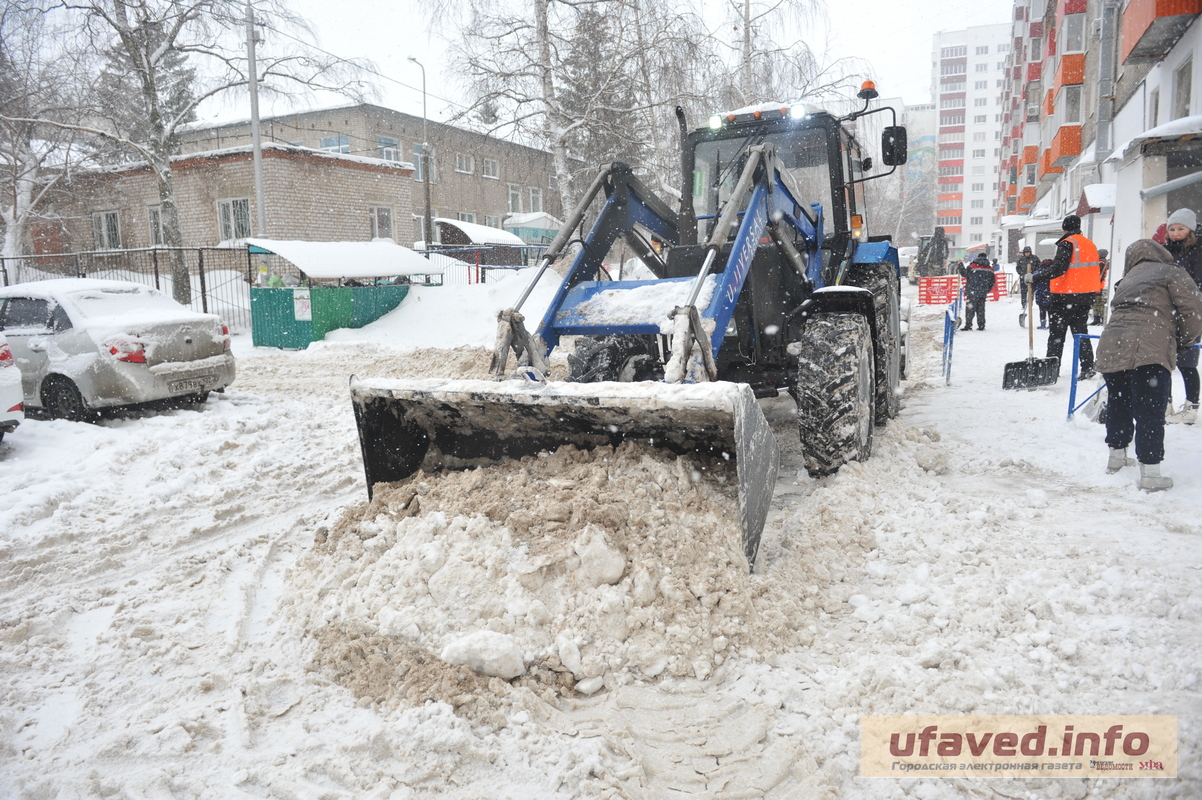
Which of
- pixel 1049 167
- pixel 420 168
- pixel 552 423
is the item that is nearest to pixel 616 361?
pixel 552 423

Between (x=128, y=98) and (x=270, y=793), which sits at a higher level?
(x=128, y=98)

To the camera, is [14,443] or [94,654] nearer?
[94,654]

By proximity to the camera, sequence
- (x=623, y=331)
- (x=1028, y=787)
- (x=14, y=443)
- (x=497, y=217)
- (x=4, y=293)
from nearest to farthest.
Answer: (x=1028, y=787) → (x=623, y=331) → (x=14, y=443) → (x=4, y=293) → (x=497, y=217)

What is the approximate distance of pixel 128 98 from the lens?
68.1 ft

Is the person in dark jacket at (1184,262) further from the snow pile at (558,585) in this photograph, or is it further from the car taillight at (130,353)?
the car taillight at (130,353)

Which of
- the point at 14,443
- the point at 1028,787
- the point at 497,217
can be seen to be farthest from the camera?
the point at 497,217

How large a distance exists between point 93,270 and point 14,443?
58.2 feet

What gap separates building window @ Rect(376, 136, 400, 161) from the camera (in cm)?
3353

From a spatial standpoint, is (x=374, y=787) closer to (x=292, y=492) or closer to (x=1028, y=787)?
(x=1028, y=787)

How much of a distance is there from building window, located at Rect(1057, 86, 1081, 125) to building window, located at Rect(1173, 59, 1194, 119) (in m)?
15.5

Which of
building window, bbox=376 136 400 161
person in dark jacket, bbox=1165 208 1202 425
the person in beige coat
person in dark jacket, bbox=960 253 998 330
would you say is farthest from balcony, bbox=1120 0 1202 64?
building window, bbox=376 136 400 161

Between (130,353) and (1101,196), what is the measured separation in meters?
15.2

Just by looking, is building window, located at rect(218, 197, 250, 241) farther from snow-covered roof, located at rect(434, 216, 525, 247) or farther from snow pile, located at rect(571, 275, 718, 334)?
snow pile, located at rect(571, 275, 718, 334)

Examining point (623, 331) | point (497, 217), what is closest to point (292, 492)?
point (623, 331)
